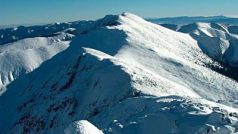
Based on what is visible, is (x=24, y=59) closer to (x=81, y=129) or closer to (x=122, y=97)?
(x=122, y=97)

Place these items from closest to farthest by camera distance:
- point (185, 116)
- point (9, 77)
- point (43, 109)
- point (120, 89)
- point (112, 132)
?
point (112, 132) < point (185, 116) < point (120, 89) < point (43, 109) < point (9, 77)

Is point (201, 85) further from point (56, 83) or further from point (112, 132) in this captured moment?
point (112, 132)

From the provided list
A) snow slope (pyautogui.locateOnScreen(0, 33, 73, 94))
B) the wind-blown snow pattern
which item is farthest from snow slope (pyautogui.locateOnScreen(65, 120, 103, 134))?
snow slope (pyautogui.locateOnScreen(0, 33, 73, 94))

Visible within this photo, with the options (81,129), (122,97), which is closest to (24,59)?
(122,97)

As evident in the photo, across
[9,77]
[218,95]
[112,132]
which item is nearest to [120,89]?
[218,95]

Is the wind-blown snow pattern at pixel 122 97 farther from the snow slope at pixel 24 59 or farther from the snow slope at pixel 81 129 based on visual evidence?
the snow slope at pixel 24 59

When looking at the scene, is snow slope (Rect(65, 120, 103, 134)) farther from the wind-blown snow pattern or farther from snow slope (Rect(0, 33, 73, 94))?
snow slope (Rect(0, 33, 73, 94))

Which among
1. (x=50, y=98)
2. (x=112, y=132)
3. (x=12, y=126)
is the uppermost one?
(x=112, y=132)

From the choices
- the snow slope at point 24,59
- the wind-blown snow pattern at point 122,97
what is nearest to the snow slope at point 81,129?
the wind-blown snow pattern at point 122,97
